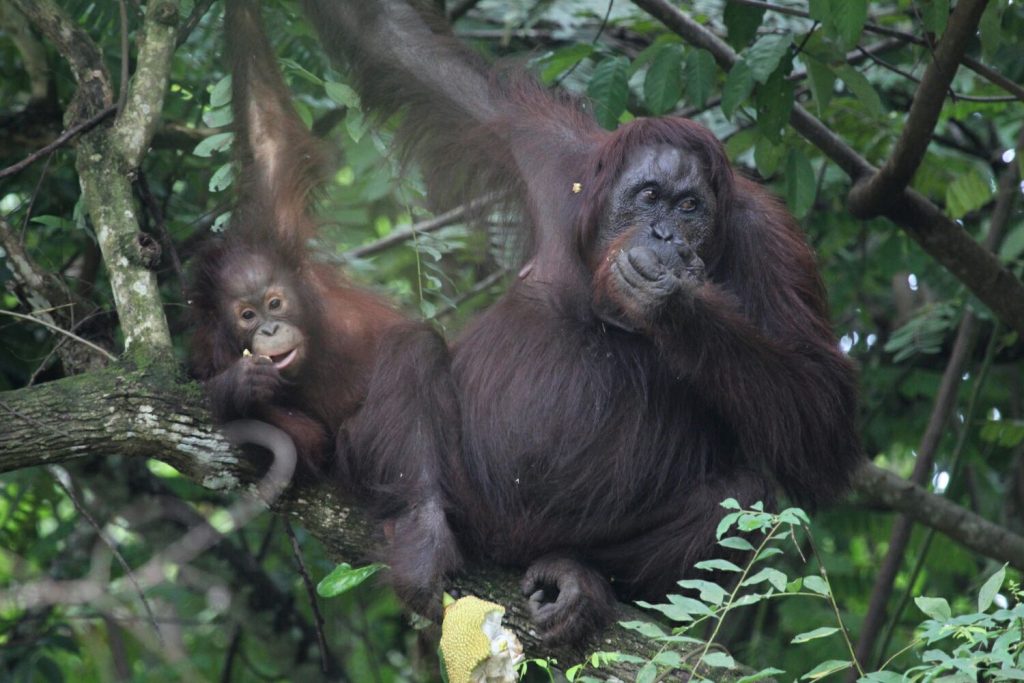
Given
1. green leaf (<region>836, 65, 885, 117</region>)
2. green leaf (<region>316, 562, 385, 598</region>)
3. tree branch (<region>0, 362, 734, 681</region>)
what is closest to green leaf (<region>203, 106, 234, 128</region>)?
tree branch (<region>0, 362, 734, 681</region>)

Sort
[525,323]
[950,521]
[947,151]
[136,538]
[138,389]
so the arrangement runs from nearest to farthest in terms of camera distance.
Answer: [138,389] → [525,323] → [950,521] → [136,538] → [947,151]

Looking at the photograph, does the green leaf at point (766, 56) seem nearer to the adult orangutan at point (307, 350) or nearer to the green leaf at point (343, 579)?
the adult orangutan at point (307, 350)

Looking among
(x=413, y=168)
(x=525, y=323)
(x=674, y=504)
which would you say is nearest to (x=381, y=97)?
(x=413, y=168)

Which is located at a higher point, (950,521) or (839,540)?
(950,521)

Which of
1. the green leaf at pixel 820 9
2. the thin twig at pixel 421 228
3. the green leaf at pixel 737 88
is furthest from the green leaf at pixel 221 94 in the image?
the green leaf at pixel 820 9

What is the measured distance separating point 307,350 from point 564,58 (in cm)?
174

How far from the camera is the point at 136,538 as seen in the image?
269 inches

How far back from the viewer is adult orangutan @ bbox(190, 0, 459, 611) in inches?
175

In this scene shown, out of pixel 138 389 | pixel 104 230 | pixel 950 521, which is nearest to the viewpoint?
pixel 138 389

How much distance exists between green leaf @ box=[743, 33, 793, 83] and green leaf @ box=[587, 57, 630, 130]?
539 mm

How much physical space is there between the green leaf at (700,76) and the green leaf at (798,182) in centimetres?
56

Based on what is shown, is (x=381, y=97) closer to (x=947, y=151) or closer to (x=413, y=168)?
(x=413, y=168)

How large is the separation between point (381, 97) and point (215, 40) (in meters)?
1.52

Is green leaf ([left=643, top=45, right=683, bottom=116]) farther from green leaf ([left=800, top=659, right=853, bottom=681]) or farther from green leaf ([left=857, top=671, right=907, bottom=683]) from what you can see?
green leaf ([left=857, top=671, right=907, bottom=683])
